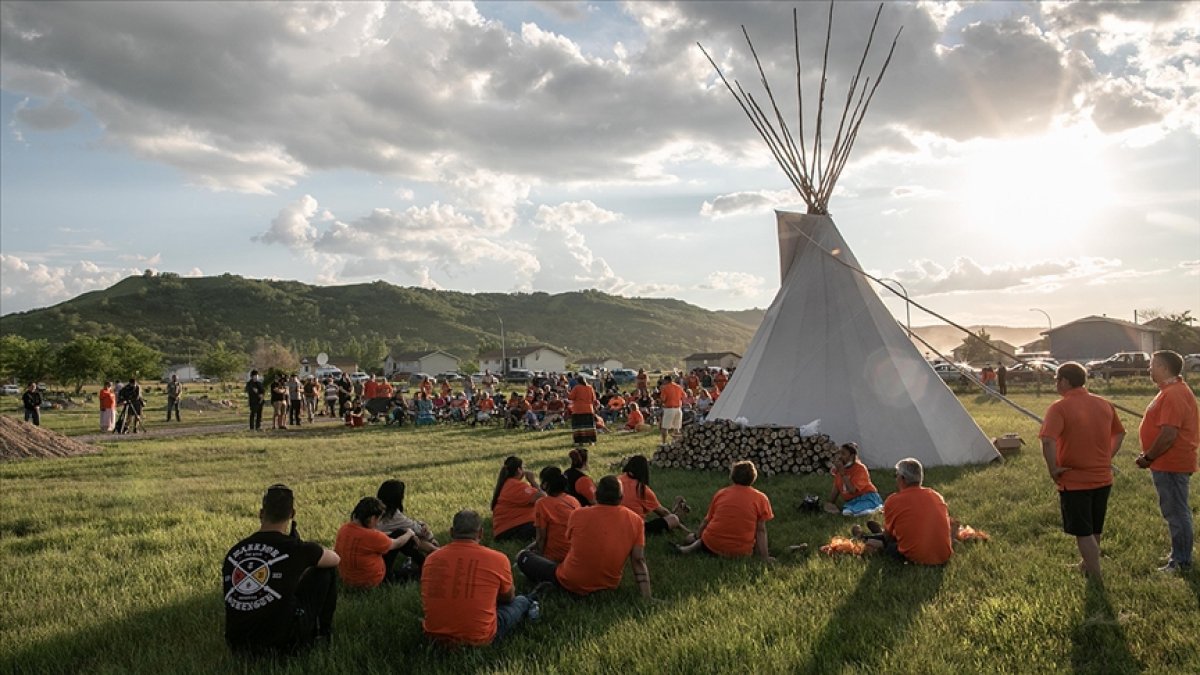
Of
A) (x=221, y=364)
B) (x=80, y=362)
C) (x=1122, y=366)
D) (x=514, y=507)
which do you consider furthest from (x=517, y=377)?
(x=514, y=507)

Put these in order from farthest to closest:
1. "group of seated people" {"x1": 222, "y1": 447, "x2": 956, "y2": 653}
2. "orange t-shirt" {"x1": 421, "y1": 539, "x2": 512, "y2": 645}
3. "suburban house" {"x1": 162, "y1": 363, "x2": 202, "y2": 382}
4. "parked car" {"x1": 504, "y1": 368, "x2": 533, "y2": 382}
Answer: "suburban house" {"x1": 162, "y1": 363, "x2": 202, "y2": 382} < "parked car" {"x1": 504, "y1": 368, "x2": 533, "y2": 382} < "orange t-shirt" {"x1": 421, "y1": 539, "x2": 512, "y2": 645} < "group of seated people" {"x1": 222, "y1": 447, "x2": 956, "y2": 653}

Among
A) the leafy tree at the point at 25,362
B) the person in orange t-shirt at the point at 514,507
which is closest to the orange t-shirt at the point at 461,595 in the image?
the person in orange t-shirt at the point at 514,507

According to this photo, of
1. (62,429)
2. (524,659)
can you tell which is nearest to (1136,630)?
(524,659)

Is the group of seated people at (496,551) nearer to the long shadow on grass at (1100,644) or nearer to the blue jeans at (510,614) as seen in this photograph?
the blue jeans at (510,614)

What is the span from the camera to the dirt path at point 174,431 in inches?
794

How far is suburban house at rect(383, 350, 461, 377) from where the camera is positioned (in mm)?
104750

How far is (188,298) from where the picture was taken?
130 metres

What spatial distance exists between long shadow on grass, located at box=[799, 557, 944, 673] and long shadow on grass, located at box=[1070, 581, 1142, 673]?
949 millimetres

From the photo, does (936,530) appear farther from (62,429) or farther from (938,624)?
(62,429)

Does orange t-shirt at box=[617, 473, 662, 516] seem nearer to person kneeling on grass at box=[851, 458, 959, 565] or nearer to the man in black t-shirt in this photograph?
person kneeling on grass at box=[851, 458, 959, 565]

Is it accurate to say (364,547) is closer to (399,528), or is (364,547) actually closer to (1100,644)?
(399,528)

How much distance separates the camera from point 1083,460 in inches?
224

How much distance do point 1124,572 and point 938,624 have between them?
2.18 meters

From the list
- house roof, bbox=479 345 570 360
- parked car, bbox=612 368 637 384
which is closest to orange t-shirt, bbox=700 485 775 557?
parked car, bbox=612 368 637 384
